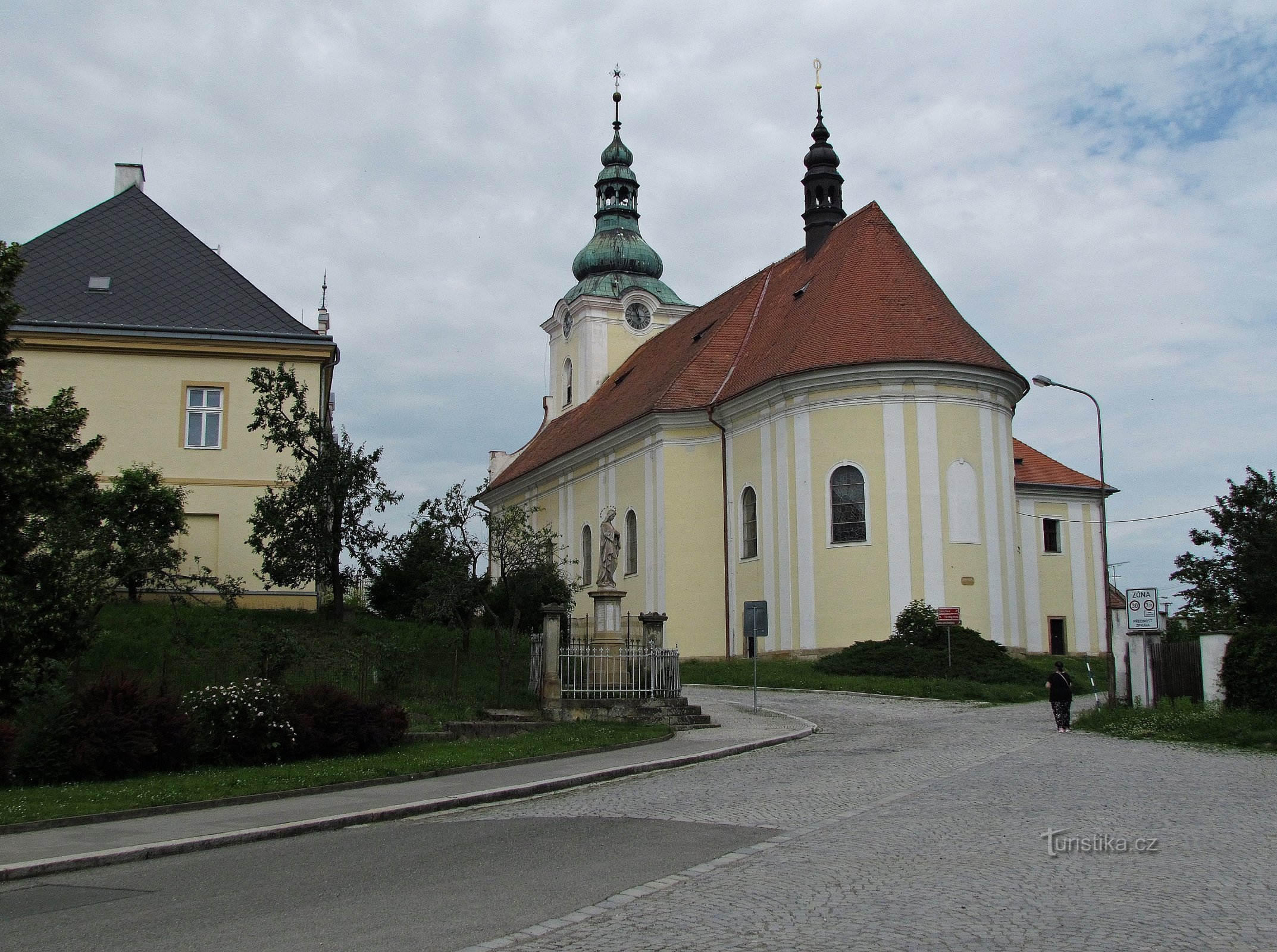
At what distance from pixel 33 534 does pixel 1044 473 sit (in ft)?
113

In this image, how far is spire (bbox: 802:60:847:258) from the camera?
133 feet

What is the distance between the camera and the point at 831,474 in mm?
33031

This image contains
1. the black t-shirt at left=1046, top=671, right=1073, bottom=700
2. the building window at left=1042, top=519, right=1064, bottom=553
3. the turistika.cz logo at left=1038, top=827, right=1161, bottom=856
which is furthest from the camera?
the building window at left=1042, top=519, right=1064, bottom=553

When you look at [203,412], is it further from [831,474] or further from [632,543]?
[831,474]

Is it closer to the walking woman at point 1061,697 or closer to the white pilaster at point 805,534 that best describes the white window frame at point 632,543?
the white pilaster at point 805,534

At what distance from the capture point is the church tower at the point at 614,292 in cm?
5203

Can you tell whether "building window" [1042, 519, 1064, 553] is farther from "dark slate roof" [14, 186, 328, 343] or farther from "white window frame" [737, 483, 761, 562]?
"dark slate roof" [14, 186, 328, 343]

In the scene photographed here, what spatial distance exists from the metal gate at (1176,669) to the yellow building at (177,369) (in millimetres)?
18534

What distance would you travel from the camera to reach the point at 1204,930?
6258 mm

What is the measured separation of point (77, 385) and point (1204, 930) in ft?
91.2

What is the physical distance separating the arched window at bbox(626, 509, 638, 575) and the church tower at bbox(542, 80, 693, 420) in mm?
12911

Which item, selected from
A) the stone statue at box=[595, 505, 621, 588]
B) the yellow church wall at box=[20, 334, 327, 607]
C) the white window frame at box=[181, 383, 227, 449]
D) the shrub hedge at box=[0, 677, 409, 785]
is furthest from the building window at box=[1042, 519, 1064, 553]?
the shrub hedge at box=[0, 677, 409, 785]

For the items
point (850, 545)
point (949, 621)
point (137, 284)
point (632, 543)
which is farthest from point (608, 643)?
point (632, 543)

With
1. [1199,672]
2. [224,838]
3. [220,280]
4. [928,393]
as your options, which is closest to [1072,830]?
[224,838]
